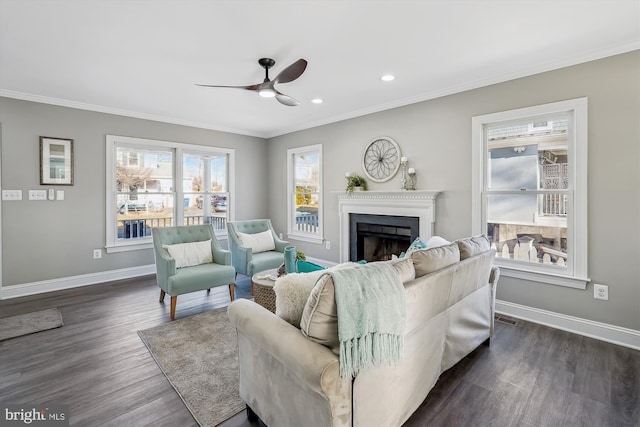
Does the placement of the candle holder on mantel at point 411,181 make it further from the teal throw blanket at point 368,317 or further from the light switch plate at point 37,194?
the light switch plate at point 37,194

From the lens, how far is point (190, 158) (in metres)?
5.52

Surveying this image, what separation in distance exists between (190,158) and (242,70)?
2.88 m

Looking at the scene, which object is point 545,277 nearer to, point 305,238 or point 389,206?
point 389,206

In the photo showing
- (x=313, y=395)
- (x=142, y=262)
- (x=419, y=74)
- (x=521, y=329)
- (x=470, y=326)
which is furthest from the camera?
(x=142, y=262)

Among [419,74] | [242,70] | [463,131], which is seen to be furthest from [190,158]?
[463,131]

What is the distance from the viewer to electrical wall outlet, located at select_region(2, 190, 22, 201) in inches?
152

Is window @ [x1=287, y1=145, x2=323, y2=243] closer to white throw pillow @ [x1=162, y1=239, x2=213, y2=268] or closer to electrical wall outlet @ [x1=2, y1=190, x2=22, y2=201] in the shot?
white throw pillow @ [x1=162, y1=239, x2=213, y2=268]

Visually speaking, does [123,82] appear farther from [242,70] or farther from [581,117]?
[581,117]

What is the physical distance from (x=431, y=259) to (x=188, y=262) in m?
2.92

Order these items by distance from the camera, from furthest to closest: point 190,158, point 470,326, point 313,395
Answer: point 190,158 < point 470,326 < point 313,395

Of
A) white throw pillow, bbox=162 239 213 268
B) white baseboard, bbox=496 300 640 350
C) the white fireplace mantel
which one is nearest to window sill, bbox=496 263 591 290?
white baseboard, bbox=496 300 640 350

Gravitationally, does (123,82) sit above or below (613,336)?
above

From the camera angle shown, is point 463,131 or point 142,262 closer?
point 463,131

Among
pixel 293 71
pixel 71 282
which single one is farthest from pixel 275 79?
pixel 71 282
